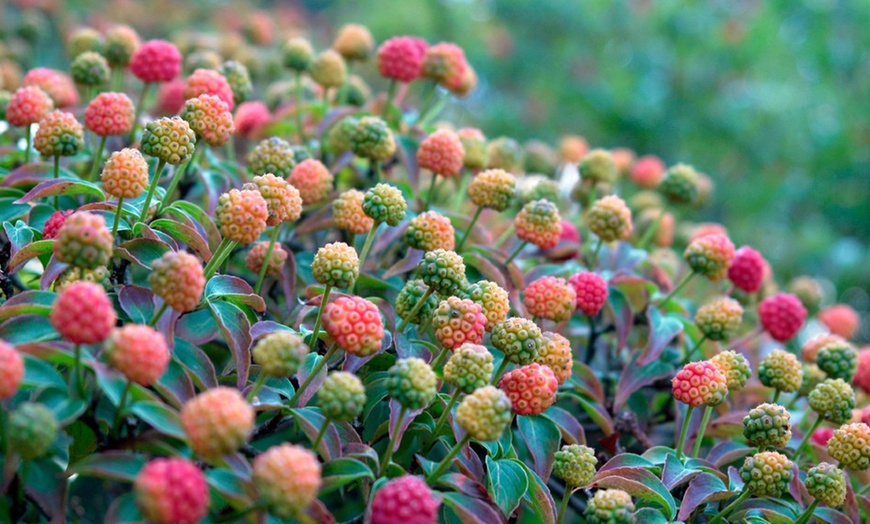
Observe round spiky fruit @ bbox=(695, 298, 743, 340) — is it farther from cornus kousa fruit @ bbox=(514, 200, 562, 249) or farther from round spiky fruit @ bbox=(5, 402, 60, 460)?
round spiky fruit @ bbox=(5, 402, 60, 460)

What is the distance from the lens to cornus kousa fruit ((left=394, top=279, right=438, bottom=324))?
56.1 inches

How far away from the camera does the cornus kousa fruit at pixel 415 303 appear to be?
1.42 meters

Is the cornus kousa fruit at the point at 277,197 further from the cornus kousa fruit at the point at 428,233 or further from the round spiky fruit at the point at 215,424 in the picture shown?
the round spiky fruit at the point at 215,424

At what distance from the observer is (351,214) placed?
5.12 ft

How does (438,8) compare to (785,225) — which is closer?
(785,225)

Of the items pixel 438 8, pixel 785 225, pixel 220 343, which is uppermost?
pixel 438 8

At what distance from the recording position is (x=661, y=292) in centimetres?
195

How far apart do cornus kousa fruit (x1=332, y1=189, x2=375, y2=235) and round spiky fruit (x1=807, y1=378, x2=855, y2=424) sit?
0.91 metres

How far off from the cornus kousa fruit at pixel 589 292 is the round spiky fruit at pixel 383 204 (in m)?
0.39

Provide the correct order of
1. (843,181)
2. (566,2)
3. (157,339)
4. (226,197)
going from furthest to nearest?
1. (566,2)
2. (843,181)
3. (226,197)
4. (157,339)

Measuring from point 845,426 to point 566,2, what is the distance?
12.7 ft

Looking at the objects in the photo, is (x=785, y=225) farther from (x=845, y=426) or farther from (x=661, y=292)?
(x=845, y=426)

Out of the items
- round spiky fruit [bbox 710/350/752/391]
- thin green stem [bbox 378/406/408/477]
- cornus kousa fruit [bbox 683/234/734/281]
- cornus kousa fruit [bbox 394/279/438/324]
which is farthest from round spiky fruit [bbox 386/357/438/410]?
cornus kousa fruit [bbox 683/234/734/281]

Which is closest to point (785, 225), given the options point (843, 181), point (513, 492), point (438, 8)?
point (843, 181)
